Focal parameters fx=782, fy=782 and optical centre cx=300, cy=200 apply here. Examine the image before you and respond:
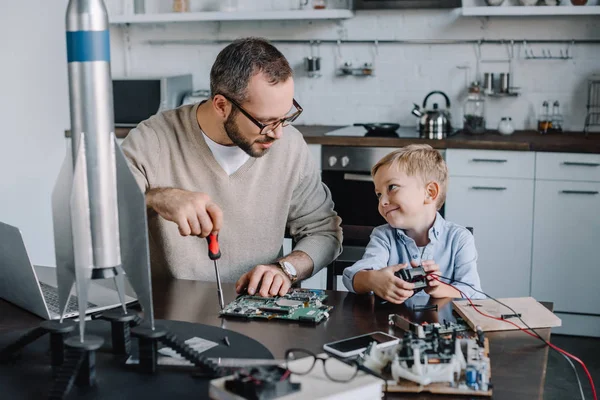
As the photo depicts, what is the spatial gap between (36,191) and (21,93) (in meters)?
0.57

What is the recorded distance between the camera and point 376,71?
4.67 m

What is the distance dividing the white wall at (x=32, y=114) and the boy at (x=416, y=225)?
2701 mm

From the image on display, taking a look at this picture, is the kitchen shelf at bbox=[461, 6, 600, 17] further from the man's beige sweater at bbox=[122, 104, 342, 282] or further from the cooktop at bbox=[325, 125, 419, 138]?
the man's beige sweater at bbox=[122, 104, 342, 282]

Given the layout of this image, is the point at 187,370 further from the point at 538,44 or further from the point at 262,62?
the point at 538,44

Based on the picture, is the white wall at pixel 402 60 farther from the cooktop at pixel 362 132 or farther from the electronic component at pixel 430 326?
the electronic component at pixel 430 326

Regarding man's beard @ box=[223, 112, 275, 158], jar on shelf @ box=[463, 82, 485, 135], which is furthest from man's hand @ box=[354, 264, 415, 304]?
jar on shelf @ box=[463, 82, 485, 135]

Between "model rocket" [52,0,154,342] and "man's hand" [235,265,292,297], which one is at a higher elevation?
"model rocket" [52,0,154,342]

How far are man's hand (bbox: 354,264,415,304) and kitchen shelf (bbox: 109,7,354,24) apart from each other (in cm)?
281

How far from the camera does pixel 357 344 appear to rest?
1.48m

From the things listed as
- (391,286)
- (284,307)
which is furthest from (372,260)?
(284,307)

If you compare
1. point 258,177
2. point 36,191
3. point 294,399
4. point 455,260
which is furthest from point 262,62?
point 36,191

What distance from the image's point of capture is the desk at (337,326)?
1367 mm

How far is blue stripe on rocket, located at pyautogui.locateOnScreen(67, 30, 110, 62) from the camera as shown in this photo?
119cm

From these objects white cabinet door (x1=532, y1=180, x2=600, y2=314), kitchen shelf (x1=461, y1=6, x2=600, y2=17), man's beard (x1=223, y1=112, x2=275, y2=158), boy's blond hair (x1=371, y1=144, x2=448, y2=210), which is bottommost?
white cabinet door (x1=532, y1=180, x2=600, y2=314)
